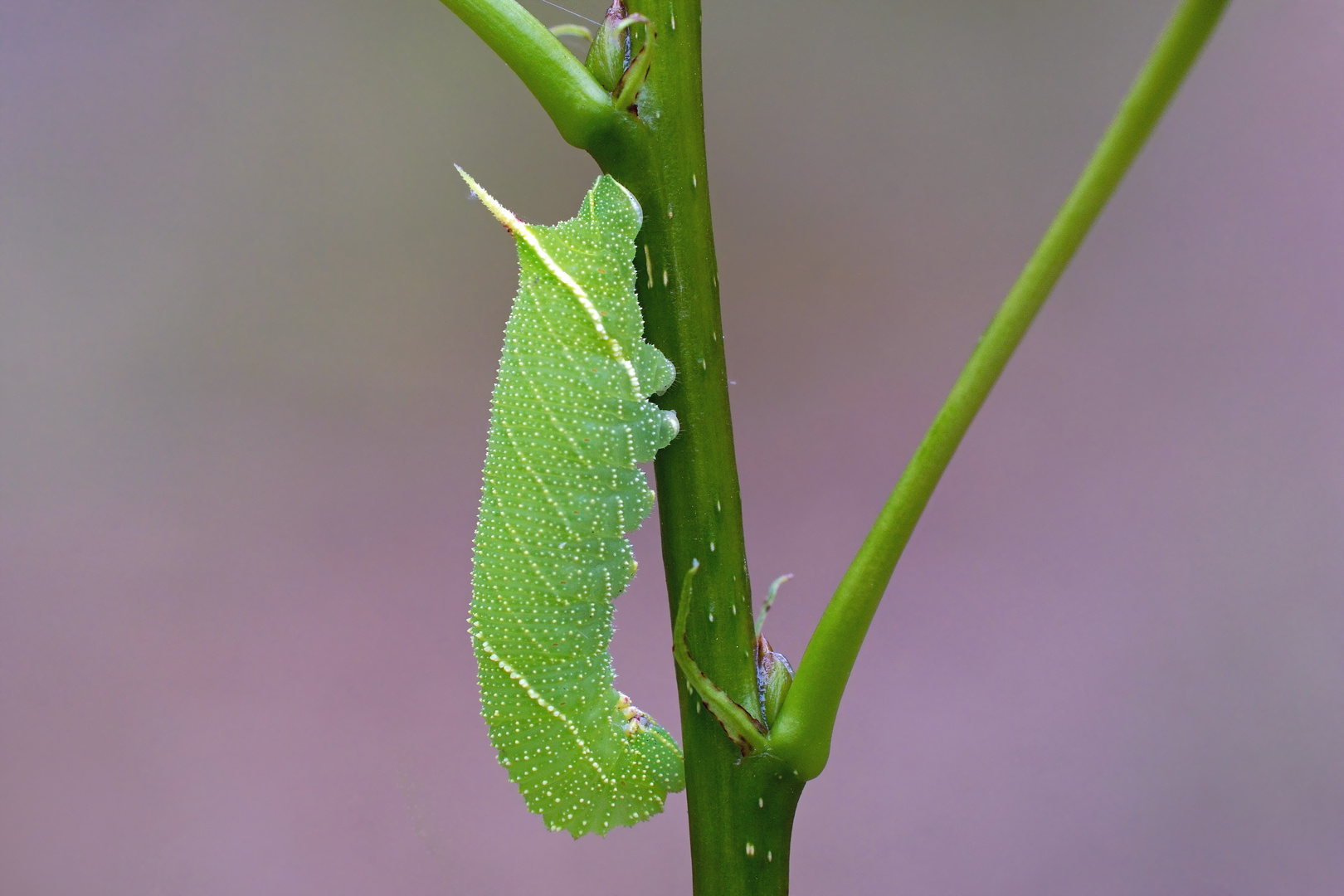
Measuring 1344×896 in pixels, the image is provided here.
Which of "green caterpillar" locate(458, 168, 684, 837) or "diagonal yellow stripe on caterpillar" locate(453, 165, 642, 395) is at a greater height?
"diagonal yellow stripe on caterpillar" locate(453, 165, 642, 395)

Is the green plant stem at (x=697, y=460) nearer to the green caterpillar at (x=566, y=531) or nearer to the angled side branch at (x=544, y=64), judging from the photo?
the angled side branch at (x=544, y=64)

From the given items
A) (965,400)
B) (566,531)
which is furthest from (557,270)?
(965,400)

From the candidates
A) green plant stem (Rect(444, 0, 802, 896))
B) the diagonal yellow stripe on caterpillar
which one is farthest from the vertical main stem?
the diagonal yellow stripe on caterpillar

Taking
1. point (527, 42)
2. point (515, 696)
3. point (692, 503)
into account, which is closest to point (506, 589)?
point (515, 696)

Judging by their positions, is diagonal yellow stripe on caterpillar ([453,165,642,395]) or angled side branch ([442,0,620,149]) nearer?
angled side branch ([442,0,620,149])

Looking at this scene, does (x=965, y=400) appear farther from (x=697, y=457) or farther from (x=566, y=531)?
(x=566, y=531)

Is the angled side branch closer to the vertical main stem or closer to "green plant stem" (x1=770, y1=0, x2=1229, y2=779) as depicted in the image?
the vertical main stem

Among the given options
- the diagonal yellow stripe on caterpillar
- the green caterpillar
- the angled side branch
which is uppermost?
the angled side branch
